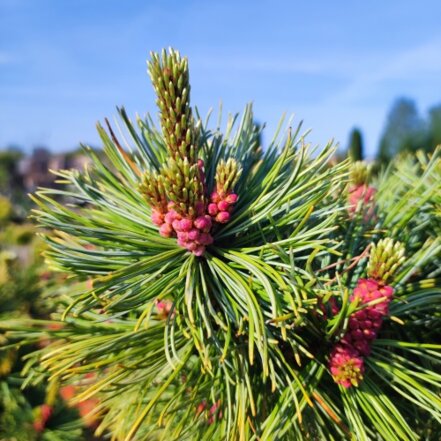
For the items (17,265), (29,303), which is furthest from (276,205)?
(17,265)

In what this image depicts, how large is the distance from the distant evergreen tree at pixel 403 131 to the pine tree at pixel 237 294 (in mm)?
18791

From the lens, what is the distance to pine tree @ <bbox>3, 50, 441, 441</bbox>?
51 cm

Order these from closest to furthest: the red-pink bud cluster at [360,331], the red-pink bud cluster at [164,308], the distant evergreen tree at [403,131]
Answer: the red-pink bud cluster at [360,331]
the red-pink bud cluster at [164,308]
the distant evergreen tree at [403,131]

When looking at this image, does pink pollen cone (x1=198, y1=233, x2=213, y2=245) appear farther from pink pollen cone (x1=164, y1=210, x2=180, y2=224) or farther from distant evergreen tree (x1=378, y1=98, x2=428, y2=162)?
distant evergreen tree (x1=378, y1=98, x2=428, y2=162)

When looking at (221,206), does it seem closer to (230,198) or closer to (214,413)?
(230,198)

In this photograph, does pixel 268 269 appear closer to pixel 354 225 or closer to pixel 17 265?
pixel 354 225

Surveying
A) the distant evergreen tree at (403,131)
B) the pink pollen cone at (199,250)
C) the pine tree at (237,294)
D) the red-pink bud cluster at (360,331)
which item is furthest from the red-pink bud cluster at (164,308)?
the distant evergreen tree at (403,131)

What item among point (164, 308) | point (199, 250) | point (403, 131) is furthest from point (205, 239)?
point (403, 131)

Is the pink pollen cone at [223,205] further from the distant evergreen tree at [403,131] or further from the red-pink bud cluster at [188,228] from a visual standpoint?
the distant evergreen tree at [403,131]

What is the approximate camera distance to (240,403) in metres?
0.51

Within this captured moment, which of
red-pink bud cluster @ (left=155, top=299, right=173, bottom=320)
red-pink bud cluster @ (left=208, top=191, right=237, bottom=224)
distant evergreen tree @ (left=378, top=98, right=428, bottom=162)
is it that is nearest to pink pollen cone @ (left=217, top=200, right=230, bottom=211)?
red-pink bud cluster @ (left=208, top=191, right=237, bottom=224)

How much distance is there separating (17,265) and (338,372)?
134 cm

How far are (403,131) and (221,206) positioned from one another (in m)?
21.9

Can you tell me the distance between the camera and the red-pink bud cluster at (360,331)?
510mm
